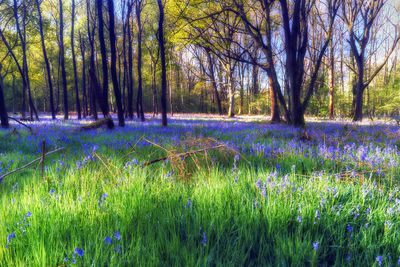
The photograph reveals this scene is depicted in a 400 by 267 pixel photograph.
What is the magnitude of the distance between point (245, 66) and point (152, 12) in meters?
27.1

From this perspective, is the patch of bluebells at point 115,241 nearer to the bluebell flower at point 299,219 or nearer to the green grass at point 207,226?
the green grass at point 207,226

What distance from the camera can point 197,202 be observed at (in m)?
2.01

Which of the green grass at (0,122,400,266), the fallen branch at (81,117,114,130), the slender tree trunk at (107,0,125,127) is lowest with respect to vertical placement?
the green grass at (0,122,400,266)

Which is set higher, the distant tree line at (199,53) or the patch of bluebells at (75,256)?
the distant tree line at (199,53)

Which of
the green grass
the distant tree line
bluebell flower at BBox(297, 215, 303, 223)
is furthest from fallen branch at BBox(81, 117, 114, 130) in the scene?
bluebell flower at BBox(297, 215, 303, 223)

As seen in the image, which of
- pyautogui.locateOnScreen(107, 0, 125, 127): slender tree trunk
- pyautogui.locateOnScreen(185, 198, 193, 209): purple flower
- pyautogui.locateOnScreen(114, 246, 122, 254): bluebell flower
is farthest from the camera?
pyautogui.locateOnScreen(107, 0, 125, 127): slender tree trunk

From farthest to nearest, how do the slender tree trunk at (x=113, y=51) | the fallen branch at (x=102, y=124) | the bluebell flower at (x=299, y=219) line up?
the slender tree trunk at (x=113, y=51), the fallen branch at (x=102, y=124), the bluebell flower at (x=299, y=219)

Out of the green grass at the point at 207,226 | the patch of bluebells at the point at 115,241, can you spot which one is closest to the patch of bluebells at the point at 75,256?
the green grass at the point at 207,226

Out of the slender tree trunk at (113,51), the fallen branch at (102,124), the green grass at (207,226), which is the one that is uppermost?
the slender tree trunk at (113,51)

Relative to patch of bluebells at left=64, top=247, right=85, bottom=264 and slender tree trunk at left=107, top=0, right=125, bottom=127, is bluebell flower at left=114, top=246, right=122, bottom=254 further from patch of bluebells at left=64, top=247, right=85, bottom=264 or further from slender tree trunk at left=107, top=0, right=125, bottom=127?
slender tree trunk at left=107, top=0, right=125, bottom=127

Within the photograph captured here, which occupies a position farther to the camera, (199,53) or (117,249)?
(199,53)

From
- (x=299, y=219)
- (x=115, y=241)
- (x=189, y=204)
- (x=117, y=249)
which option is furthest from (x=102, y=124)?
(x=299, y=219)

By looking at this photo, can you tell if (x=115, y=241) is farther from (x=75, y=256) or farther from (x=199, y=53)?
(x=199, y=53)

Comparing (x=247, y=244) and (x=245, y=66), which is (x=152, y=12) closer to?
(x=245, y=66)
